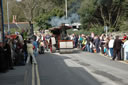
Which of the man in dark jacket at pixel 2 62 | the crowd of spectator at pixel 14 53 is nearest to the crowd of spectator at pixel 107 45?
the crowd of spectator at pixel 14 53

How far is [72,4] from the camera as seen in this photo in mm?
59438

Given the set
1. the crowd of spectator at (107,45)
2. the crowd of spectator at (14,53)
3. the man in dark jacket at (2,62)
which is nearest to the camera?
the man in dark jacket at (2,62)

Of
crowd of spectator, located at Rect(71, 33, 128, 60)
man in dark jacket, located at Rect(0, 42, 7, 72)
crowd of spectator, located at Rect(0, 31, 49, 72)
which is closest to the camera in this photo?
man in dark jacket, located at Rect(0, 42, 7, 72)

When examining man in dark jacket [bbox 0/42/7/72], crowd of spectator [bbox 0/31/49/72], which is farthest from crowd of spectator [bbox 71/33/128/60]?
man in dark jacket [bbox 0/42/7/72]

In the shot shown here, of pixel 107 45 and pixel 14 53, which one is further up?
pixel 107 45

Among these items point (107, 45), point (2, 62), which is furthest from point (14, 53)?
point (107, 45)

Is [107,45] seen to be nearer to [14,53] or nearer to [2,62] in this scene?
[14,53]

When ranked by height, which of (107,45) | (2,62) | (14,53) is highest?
(107,45)

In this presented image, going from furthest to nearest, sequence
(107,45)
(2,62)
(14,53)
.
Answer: (107,45) → (14,53) → (2,62)

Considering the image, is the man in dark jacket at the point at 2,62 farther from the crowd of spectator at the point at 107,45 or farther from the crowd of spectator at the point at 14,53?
the crowd of spectator at the point at 107,45

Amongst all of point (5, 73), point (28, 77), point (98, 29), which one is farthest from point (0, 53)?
point (98, 29)

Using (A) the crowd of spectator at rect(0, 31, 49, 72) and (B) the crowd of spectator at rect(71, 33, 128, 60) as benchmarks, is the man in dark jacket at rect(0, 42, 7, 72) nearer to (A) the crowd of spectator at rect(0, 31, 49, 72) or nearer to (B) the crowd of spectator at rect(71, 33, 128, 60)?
(A) the crowd of spectator at rect(0, 31, 49, 72)

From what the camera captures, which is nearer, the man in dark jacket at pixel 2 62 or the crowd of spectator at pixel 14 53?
the man in dark jacket at pixel 2 62

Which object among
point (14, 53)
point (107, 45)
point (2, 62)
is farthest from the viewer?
point (107, 45)
